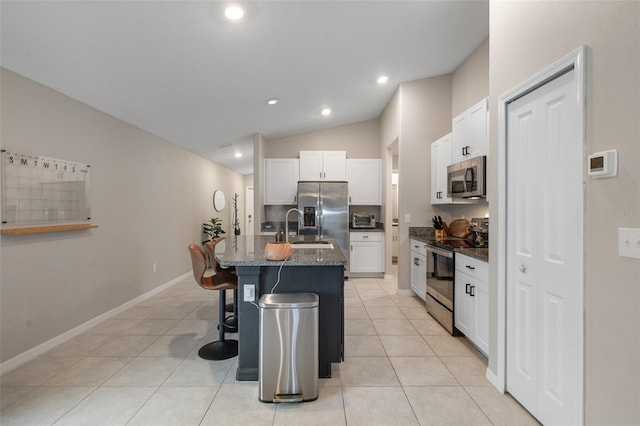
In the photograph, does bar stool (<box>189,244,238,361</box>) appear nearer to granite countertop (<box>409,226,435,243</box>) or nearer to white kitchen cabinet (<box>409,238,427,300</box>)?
white kitchen cabinet (<box>409,238,427,300</box>)

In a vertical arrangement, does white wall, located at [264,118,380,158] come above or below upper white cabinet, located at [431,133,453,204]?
above

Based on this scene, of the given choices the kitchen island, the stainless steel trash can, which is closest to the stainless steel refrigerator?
the kitchen island

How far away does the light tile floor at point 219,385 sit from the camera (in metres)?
1.92

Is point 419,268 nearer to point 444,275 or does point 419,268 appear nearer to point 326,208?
point 444,275

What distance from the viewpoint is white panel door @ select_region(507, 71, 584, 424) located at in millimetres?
1596

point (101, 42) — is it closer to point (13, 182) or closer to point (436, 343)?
point (13, 182)

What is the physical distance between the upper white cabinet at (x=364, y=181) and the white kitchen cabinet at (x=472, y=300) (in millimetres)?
2968

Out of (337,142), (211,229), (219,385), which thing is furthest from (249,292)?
(211,229)

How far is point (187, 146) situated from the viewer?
5.54 meters

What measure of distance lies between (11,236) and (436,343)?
3.73 m

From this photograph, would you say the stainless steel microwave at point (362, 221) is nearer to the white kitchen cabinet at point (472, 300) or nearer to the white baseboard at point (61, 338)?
the white kitchen cabinet at point (472, 300)

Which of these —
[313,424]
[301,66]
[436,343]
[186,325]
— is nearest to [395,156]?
[301,66]
